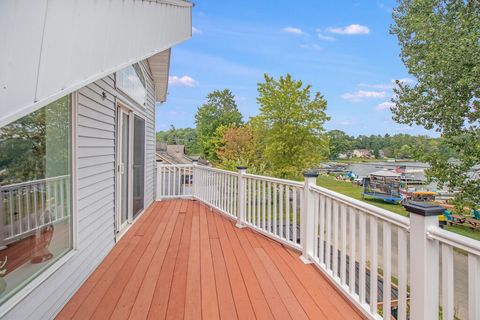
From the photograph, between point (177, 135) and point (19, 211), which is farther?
point (177, 135)

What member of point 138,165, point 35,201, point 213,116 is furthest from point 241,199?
point 213,116

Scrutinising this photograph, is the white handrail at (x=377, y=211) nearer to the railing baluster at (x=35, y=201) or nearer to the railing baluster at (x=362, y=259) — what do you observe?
the railing baluster at (x=362, y=259)

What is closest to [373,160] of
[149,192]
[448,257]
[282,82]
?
[282,82]

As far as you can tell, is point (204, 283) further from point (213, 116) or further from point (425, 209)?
point (213, 116)

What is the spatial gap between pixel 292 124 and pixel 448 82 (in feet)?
18.0

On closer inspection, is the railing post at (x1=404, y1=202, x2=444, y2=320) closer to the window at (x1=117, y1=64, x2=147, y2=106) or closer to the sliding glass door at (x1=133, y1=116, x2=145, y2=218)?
the window at (x1=117, y1=64, x2=147, y2=106)

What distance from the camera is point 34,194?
195 cm

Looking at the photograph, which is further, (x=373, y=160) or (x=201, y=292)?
(x=373, y=160)

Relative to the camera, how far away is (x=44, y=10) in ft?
3.19

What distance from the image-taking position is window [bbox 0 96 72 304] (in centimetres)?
165

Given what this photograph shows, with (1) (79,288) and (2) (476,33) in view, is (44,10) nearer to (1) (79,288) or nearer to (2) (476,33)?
(1) (79,288)

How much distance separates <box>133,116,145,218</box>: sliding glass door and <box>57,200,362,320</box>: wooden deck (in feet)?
3.94

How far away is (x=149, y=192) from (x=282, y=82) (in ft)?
26.8

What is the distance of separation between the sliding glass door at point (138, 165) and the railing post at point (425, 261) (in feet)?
14.7
